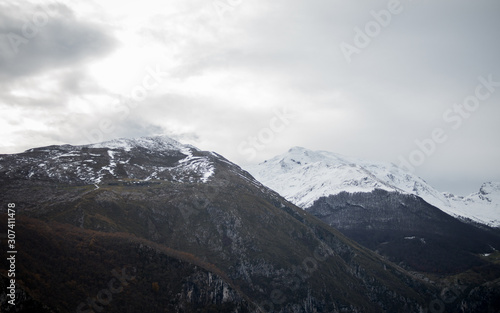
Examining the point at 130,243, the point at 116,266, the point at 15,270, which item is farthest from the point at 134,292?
the point at 15,270

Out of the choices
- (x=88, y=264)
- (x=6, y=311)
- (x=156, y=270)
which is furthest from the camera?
(x=156, y=270)

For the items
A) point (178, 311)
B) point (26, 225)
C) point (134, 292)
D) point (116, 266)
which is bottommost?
point (178, 311)

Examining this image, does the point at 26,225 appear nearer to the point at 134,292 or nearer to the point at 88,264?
the point at 88,264

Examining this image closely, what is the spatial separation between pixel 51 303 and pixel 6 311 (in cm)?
2217

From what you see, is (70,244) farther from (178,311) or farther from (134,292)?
(178,311)

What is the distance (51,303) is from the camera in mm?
142375

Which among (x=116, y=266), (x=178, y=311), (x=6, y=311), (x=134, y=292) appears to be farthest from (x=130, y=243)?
(x=6, y=311)

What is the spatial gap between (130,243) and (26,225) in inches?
1916

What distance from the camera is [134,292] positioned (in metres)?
174

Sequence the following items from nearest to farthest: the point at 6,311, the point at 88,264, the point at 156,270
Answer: the point at 6,311 < the point at 88,264 < the point at 156,270

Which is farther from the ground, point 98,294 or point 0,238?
point 0,238

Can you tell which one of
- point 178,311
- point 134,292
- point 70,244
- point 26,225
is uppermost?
point 26,225

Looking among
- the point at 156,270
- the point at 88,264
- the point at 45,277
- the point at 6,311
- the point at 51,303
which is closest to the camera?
the point at 6,311

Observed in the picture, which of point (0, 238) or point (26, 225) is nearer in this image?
point (0, 238)
